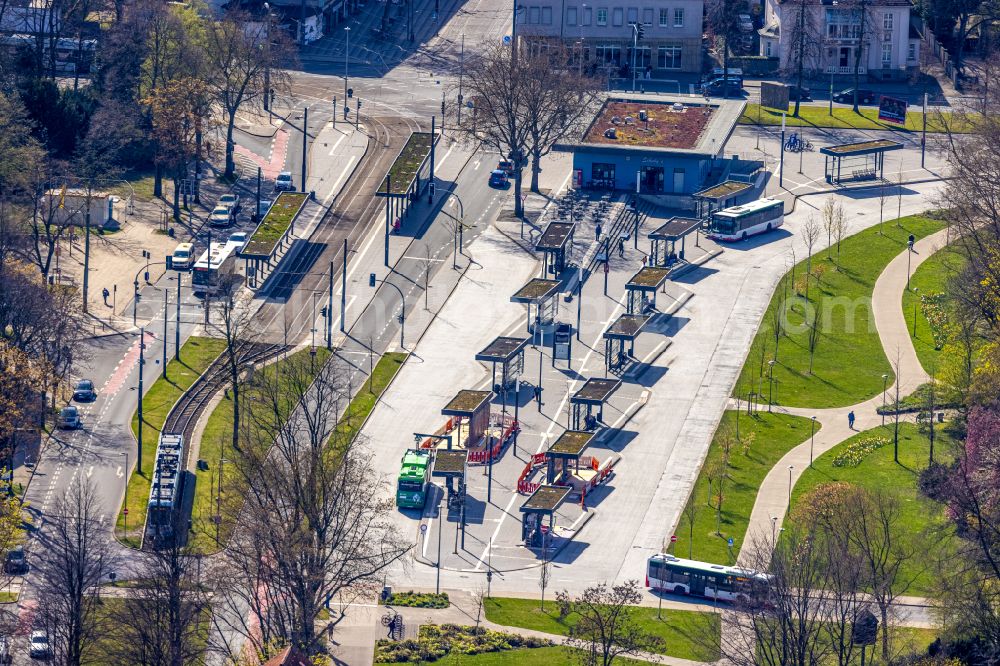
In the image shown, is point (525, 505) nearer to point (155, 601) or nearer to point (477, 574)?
point (477, 574)

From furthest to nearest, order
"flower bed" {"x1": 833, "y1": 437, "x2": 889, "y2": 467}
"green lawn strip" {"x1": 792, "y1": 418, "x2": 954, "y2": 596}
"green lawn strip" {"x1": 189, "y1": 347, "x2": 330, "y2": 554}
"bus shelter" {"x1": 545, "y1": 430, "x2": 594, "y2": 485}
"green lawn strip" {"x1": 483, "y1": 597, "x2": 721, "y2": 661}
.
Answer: "flower bed" {"x1": 833, "y1": 437, "x2": 889, "y2": 467}, "bus shelter" {"x1": 545, "y1": 430, "x2": 594, "y2": 485}, "green lawn strip" {"x1": 189, "y1": 347, "x2": 330, "y2": 554}, "green lawn strip" {"x1": 792, "y1": 418, "x2": 954, "y2": 596}, "green lawn strip" {"x1": 483, "y1": 597, "x2": 721, "y2": 661}

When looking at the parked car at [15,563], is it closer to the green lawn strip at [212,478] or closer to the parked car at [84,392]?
the green lawn strip at [212,478]

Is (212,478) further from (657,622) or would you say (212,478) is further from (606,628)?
(606,628)

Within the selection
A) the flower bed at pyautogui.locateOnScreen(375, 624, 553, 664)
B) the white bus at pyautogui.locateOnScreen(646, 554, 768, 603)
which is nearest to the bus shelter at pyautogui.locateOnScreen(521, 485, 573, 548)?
the white bus at pyautogui.locateOnScreen(646, 554, 768, 603)

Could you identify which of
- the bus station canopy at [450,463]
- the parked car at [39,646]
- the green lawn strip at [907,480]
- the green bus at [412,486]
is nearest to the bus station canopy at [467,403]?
the bus station canopy at [450,463]

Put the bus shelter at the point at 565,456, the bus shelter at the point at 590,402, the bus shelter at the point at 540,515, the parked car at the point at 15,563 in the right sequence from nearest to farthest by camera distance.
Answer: the parked car at the point at 15,563 → the bus shelter at the point at 540,515 → the bus shelter at the point at 565,456 → the bus shelter at the point at 590,402

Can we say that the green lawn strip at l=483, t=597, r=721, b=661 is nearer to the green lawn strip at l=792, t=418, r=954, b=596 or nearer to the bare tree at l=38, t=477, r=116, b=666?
the green lawn strip at l=792, t=418, r=954, b=596
